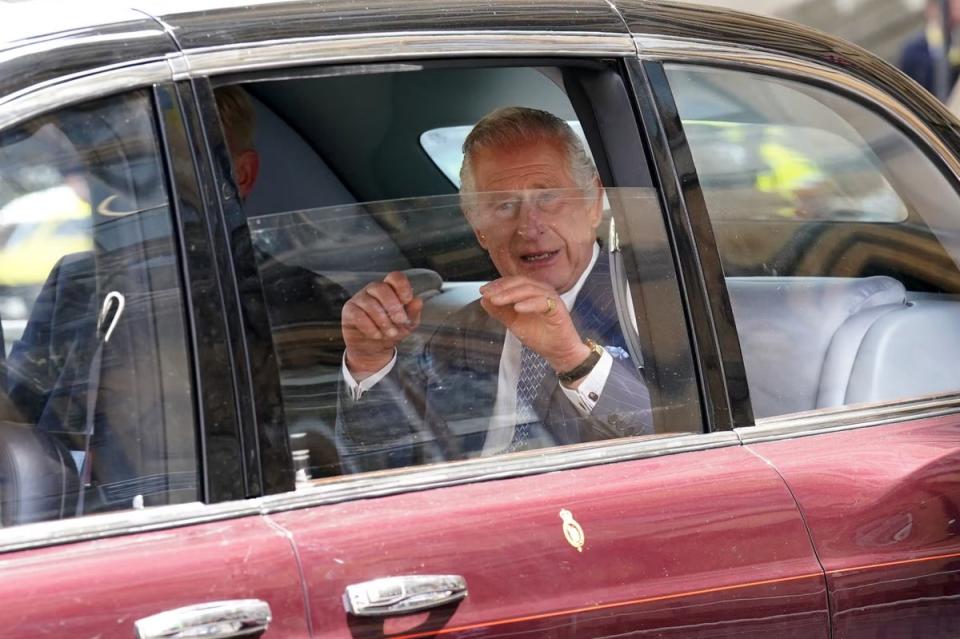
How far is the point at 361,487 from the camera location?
200cm

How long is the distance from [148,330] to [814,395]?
4.13ft

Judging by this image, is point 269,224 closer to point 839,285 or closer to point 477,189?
point 477,189

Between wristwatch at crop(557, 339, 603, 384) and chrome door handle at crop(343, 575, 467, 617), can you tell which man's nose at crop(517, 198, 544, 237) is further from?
chrome door handle at crop(343, 575, 467, 617)

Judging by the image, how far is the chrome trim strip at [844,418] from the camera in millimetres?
2334

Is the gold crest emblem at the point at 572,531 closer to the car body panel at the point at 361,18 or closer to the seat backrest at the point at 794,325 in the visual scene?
the seat backrest at the point at 794,325

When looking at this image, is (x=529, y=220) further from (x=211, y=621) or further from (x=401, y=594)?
(x=211, y=621)

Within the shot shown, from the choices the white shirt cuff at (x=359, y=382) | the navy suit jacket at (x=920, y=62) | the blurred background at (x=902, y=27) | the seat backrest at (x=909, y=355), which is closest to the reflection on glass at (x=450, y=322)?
the white shirt cuff at (x=359, y=382)

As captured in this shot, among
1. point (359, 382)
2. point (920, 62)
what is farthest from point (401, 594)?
point (920, 62)

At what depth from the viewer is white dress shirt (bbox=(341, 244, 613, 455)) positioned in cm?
217

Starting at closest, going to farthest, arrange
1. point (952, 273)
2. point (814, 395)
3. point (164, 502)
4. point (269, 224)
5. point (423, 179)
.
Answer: point (164, 502) < point (269, 224) < point (814, 395) < point (952, 273) < point (423, 179)

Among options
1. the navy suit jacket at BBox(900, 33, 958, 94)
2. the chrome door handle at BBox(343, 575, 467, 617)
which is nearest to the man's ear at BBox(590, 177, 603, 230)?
the chrome door handle at BBox(343, 575, 467, 617)

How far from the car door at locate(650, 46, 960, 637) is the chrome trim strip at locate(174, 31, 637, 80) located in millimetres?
165

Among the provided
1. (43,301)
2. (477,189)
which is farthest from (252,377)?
(477,189)

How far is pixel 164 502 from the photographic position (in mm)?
1882
